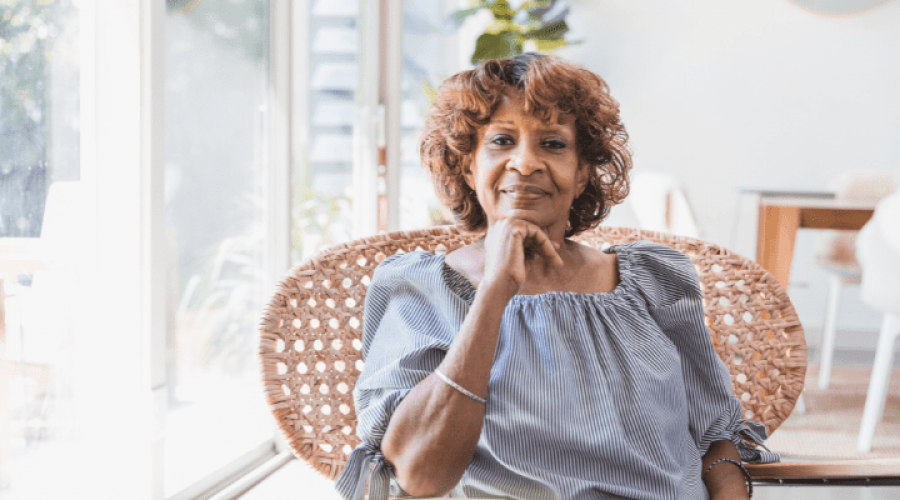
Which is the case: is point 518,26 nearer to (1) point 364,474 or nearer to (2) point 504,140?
(2) point 504,140

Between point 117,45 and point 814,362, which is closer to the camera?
point 117,45

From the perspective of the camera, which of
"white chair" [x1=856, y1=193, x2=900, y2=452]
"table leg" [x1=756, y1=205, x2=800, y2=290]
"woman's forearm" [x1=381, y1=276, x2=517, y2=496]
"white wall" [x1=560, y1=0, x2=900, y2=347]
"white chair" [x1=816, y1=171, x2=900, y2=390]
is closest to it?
"woman's forearm" [x1=381, y1=276, x2=517, y2=496]

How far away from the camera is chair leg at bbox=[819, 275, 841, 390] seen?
122 inches

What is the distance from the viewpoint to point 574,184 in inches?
44.7

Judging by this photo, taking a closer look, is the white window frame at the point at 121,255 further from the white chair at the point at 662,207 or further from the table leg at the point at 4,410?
the white chair at the point at 662,207

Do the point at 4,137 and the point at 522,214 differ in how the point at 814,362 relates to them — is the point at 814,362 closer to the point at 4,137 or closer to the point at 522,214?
the point at 522,214

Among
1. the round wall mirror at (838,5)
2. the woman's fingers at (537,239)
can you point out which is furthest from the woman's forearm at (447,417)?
the round wall mirror at (838,5)

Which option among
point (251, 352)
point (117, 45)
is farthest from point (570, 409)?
point (251, 352)

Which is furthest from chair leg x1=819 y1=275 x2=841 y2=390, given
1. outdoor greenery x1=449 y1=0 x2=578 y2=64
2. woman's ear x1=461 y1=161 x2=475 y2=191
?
woman's ear x1=461 y1=161 x2=475 y2=191

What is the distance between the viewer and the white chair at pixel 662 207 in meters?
3.96

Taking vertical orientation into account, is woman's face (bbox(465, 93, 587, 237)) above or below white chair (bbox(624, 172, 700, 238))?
above

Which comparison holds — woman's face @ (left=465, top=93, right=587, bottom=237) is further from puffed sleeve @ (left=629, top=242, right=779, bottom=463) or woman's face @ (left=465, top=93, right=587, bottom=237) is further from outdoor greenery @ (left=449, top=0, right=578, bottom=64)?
outdoor greenery @ (left=449, top=0, right=578, bottom=64)

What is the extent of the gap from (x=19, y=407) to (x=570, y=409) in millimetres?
938

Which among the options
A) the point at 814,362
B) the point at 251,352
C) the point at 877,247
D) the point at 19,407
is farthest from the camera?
the point at 814,362
